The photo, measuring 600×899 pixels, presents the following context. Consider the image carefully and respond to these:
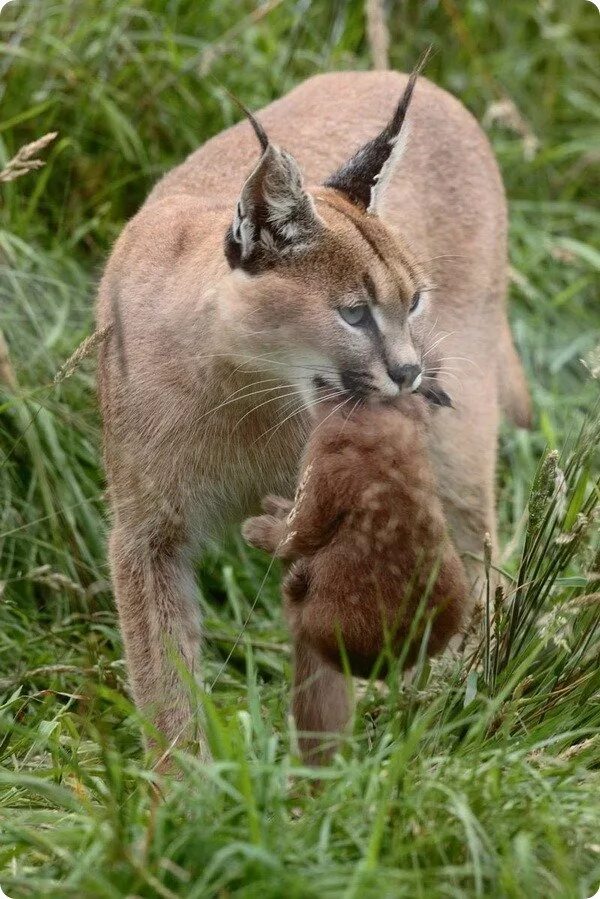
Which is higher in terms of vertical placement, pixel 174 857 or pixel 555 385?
pixel 174 857

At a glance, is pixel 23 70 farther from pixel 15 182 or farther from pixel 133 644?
pixel 133 644

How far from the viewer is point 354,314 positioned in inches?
127

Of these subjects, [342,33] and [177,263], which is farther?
[342,33]

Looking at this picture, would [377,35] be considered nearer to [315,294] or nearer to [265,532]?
[315,294]

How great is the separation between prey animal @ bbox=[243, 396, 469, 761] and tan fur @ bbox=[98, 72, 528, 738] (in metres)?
0.17

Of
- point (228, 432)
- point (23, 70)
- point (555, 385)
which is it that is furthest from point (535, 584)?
point (23, 70)

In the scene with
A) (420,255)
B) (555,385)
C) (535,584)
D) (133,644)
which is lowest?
(555,385)

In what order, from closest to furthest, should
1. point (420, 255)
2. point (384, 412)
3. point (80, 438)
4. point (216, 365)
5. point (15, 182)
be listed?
point (384, 412) → point (216, 365) → point (420, 255) → point (80, 438) → point (15, 182)

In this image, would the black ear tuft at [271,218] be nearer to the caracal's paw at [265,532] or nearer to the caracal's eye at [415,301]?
the caracal's eye at [415,301]

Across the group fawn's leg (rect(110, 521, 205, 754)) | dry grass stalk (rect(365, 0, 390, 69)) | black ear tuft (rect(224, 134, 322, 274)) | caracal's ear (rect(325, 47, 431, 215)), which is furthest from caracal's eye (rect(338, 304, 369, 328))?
dry grass stalk (rect(365, 0, 390, 69))

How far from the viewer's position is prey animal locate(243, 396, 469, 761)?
295cm

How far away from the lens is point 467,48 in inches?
246

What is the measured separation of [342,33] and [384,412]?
336cm

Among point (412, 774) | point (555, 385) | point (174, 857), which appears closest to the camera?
point (174, 857)
